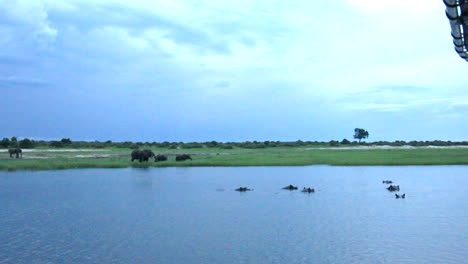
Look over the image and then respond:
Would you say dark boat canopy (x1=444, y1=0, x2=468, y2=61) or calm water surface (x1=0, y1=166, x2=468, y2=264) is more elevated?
dark boat canopy (x1=444, y1=0, x2=468, y2=61)

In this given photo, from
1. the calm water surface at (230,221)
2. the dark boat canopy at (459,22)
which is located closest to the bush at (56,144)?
the calm water surface at (230,221)

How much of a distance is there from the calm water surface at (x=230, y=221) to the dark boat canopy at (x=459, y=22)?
226 inches

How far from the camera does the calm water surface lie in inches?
562

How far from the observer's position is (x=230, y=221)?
19.3 metres

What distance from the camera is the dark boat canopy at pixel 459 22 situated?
9.38 m

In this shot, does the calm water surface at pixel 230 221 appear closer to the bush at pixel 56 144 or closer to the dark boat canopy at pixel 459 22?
the dark boat canopy at pixel 459 22

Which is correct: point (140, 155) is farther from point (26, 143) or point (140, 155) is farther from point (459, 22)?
point (459, 22)

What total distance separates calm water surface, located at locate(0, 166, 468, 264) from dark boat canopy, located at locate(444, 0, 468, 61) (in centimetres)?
573

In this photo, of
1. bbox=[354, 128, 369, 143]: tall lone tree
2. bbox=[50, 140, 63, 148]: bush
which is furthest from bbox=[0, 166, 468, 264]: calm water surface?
bbox=[354, 128, 369, 143]: tall lone tree

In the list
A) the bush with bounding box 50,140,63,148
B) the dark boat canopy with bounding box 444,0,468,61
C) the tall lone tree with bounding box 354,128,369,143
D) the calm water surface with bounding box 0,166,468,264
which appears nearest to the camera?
the dark boat canopy with bounding box 444,0,468,61

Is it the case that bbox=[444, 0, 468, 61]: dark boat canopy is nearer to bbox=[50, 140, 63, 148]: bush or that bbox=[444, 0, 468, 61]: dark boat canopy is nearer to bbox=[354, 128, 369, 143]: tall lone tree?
bbox=[50, 140, 63, 148]: bush

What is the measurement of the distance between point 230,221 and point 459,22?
11728mm

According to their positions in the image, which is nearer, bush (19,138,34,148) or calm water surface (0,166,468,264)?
calm water surface (0,166,468,264)

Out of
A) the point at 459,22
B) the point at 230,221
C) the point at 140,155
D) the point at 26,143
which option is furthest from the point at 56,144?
the point at 459,22
